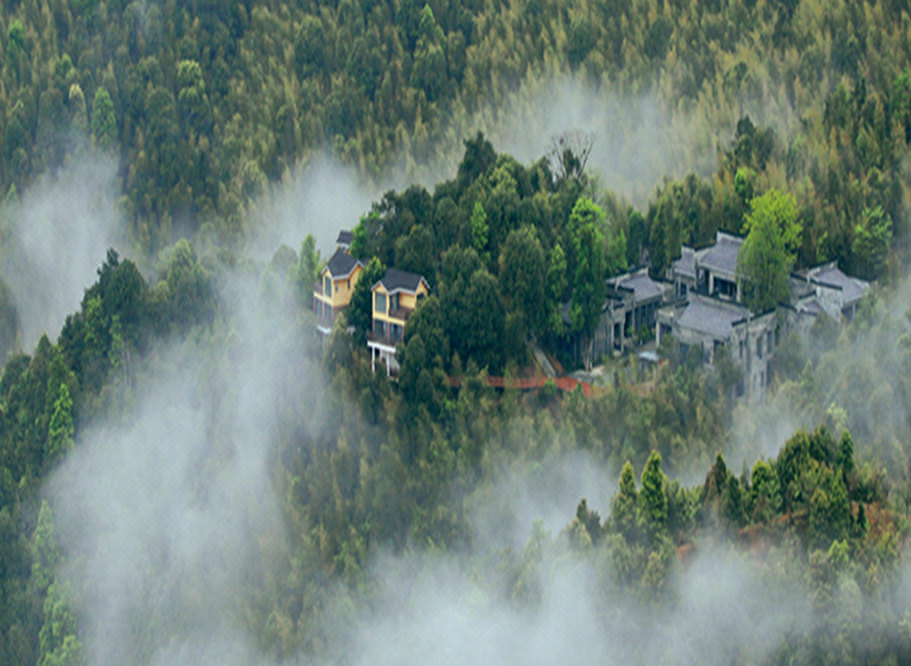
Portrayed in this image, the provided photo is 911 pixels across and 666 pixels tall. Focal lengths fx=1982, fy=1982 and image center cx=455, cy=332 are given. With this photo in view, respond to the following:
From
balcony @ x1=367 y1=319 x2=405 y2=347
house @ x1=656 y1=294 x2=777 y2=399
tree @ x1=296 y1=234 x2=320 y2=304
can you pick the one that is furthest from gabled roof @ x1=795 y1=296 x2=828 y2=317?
tree @ x1=296 y1=234 x2=320 y2=304

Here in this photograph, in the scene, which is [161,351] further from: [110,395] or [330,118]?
[330,118]

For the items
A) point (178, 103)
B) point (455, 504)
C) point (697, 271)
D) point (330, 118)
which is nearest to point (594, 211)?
point (697, 271)

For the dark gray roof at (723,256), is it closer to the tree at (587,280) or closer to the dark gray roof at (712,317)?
the dark gray roof at (712,317)

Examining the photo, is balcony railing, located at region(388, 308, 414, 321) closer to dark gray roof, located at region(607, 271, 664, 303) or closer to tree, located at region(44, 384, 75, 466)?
dark gray roof, located at region(607, 271, 664, 303)

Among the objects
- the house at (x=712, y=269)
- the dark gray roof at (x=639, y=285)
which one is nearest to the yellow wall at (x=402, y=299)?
the dark gray roof at (x=639, y=285)

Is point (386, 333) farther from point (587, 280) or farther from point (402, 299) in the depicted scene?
point (587, 280)
